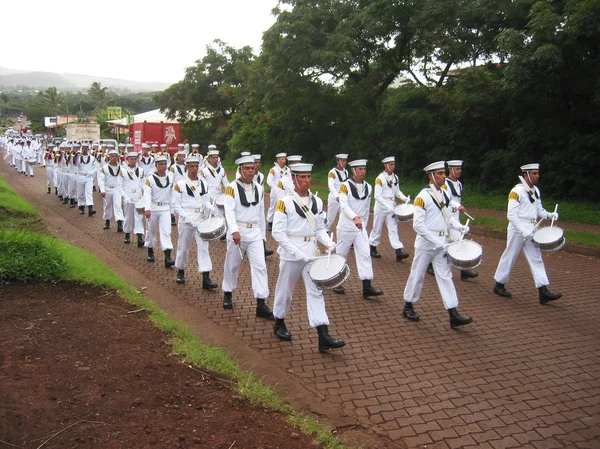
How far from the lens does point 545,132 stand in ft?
56.4

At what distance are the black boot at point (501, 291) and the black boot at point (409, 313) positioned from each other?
6.33 ft

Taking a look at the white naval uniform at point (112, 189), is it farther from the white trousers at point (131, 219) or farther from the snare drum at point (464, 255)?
the snare drum at point (464, 255)

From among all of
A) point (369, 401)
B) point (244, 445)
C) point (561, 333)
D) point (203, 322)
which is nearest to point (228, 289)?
point (203, 322)

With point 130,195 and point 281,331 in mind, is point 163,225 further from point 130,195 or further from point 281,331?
point 281,331

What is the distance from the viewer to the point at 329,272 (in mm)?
5734

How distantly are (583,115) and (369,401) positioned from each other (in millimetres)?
14711

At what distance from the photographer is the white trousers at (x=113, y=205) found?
13.3 m

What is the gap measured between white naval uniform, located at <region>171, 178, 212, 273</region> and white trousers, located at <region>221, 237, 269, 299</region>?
1247 millimetres

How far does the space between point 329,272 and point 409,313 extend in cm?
204

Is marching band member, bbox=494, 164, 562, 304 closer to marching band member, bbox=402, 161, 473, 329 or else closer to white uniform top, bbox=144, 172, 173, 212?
marching band member, bbox=402, 161, 473, 329

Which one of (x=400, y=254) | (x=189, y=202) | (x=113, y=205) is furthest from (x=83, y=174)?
(x=400, y=254)

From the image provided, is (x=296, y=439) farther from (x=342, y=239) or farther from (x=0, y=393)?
(x=342, y=239)

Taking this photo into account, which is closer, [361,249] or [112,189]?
[361,249]

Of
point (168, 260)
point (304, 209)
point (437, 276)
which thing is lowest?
point (168, 260)
